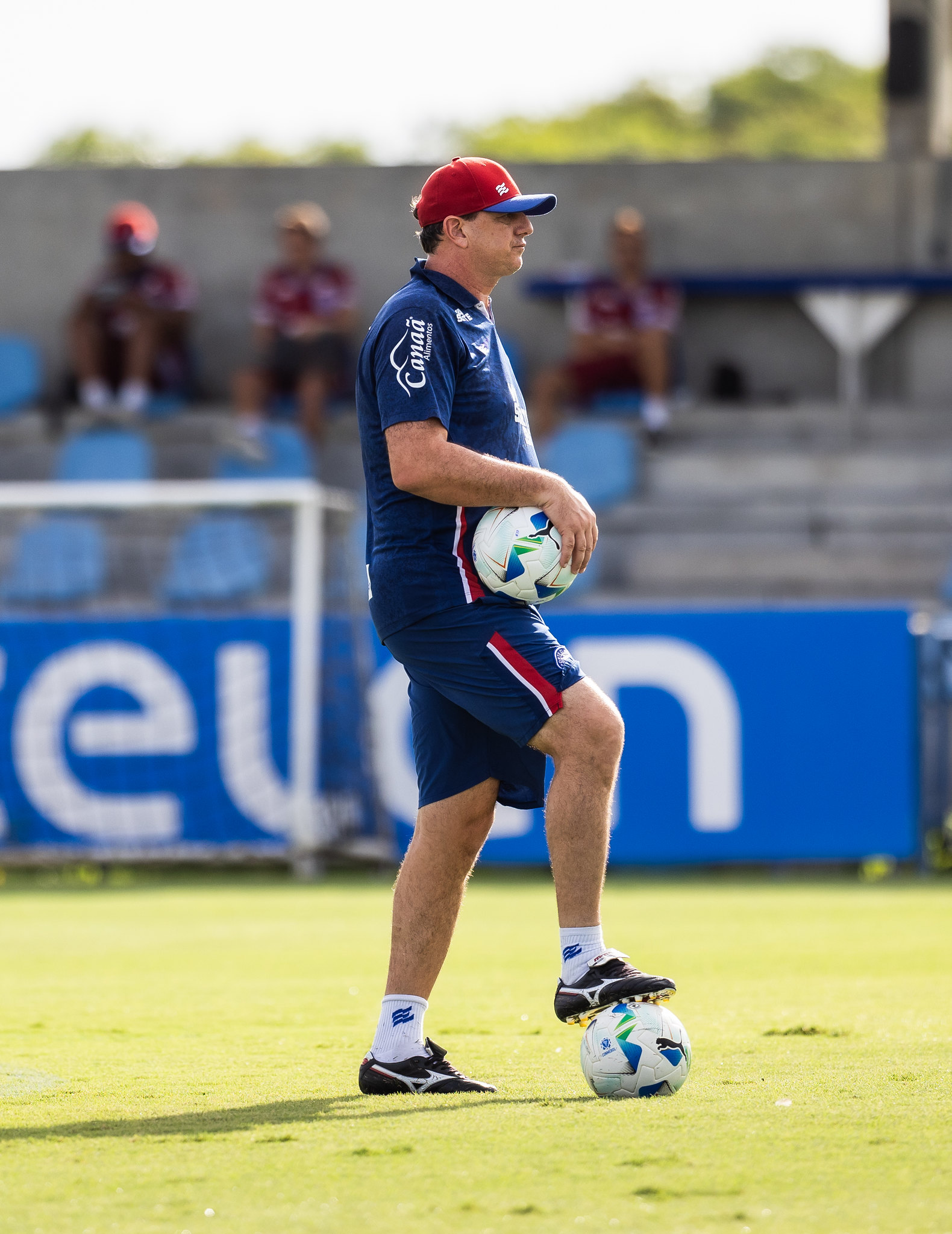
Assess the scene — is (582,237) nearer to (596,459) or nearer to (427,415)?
(596,459)

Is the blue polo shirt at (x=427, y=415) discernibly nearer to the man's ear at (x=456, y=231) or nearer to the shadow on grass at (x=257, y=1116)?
the man's ear at (x=456, y=231)

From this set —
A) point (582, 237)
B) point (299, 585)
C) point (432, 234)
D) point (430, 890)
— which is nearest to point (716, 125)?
point (582, 237)

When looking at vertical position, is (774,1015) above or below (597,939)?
below

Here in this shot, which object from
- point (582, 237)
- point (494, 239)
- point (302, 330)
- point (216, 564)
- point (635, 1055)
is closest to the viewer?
point (635, 1055)

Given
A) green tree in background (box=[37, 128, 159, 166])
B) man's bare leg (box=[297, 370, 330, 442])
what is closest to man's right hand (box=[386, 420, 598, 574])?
man's bare leg (box=[297, 370, 330, 442])

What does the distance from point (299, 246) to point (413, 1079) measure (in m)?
11.1

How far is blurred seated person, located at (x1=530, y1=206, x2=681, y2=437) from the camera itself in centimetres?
1427

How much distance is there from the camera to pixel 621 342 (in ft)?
47.5

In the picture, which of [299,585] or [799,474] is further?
[799,474]

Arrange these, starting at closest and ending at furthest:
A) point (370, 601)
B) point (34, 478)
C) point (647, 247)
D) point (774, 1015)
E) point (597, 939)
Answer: point (597, 939) < point (370, 601) < point (774, 1015) < point (34, 478) < point (647, 247)

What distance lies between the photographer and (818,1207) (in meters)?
2.84

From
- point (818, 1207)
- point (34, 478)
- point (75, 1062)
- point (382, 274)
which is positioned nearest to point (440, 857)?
point (75, 1062)

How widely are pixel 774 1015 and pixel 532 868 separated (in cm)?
612

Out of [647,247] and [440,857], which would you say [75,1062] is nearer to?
[440,857]
